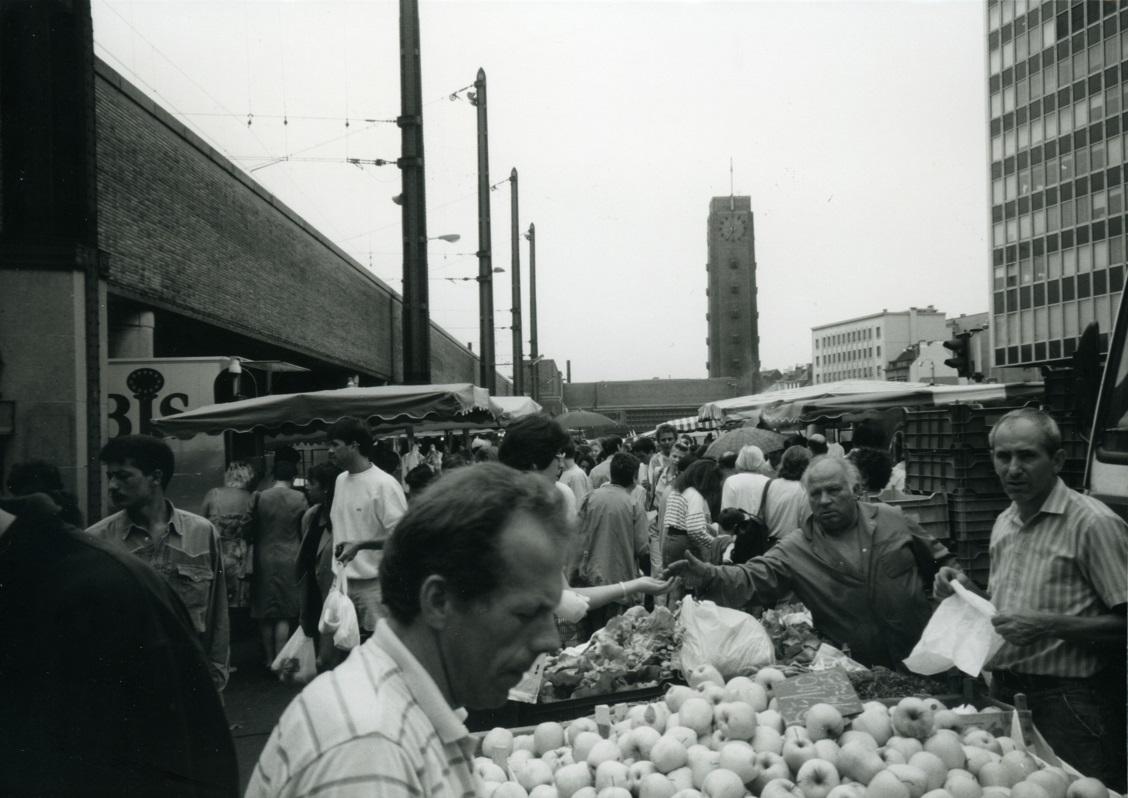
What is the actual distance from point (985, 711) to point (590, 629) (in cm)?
375

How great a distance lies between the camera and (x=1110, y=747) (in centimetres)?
335

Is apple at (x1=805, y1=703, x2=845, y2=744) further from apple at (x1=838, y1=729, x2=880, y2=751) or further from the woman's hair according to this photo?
the woman's hair

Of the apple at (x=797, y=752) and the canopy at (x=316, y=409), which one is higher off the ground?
the canopy at (x=316, y=409)

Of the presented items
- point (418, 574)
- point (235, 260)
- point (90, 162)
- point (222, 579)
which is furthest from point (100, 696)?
point (235, 260)

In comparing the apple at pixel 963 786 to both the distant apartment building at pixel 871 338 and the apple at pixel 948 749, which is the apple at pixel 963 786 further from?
the distant apartment building at pixel 871 338

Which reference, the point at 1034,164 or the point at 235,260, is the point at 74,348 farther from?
the point at 1034,164

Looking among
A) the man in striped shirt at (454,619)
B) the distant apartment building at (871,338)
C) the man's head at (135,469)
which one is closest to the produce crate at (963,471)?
the man's head at (135,469)

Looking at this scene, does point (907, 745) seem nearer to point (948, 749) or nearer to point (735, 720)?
point (948, 749)

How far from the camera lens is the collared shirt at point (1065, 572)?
3.29 m

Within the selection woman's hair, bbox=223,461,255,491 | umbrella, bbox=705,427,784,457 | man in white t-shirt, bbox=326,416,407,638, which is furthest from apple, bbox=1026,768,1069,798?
umbrella, bbox=705,427,784,457

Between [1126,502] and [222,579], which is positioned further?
[222,579]

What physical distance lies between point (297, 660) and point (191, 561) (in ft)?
6.99

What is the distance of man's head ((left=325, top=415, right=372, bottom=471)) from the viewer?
6.16 meters

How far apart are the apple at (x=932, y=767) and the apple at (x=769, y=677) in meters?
0.81
